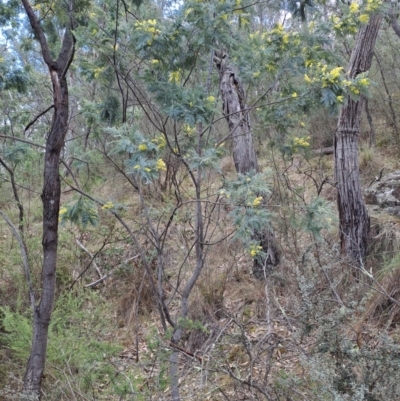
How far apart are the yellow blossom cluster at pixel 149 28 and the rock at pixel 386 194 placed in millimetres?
3662

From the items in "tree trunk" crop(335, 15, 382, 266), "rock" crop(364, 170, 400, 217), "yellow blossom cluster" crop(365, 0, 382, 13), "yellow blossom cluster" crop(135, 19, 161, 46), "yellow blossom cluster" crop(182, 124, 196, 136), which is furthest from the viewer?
"rock" crop(364, 170, 400, 217)

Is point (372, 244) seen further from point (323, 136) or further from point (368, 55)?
point (323, 136)

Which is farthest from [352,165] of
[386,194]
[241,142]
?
[241,142]

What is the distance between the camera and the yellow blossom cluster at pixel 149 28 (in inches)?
82.6

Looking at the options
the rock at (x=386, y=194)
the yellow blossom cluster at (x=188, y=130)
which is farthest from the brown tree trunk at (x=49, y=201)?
the rock at (x=386, y=194)

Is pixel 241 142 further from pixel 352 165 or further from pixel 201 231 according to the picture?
pixel 201 231

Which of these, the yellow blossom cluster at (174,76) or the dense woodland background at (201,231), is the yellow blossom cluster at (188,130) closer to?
the dense woodland background at (201,231)

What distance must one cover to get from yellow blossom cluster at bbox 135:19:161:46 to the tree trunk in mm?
2517

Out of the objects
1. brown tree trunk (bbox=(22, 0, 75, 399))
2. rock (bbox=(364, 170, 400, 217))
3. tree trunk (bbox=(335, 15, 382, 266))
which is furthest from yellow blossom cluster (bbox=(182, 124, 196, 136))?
rock (bbox=(364, 170, 400, 217))

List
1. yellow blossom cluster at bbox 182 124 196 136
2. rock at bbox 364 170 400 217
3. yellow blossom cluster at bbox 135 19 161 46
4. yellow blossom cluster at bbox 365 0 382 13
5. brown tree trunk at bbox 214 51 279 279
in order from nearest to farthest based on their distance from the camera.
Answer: yellow blossom cluster at bbox 135 19 161 46
yellow blossom cluster at bbox 365 0 382 13
yellow blossom cluster at bbox 182 124 196 136
brown tree trunk at bbox 214 51 279 279
rock at bbox 364 170 400 217

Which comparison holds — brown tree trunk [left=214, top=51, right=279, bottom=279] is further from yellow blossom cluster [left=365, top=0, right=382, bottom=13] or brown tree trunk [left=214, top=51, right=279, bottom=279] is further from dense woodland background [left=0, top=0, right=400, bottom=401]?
yellow blossom cluster [left=365, top=0, right=382, bottom=13]

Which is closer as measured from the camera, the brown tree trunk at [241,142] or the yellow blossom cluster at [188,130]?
the yellow blossom cluster at [188,130]

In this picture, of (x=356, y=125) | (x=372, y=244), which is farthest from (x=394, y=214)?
(x=356, y=125)

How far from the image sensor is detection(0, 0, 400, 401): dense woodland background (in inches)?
83.8
